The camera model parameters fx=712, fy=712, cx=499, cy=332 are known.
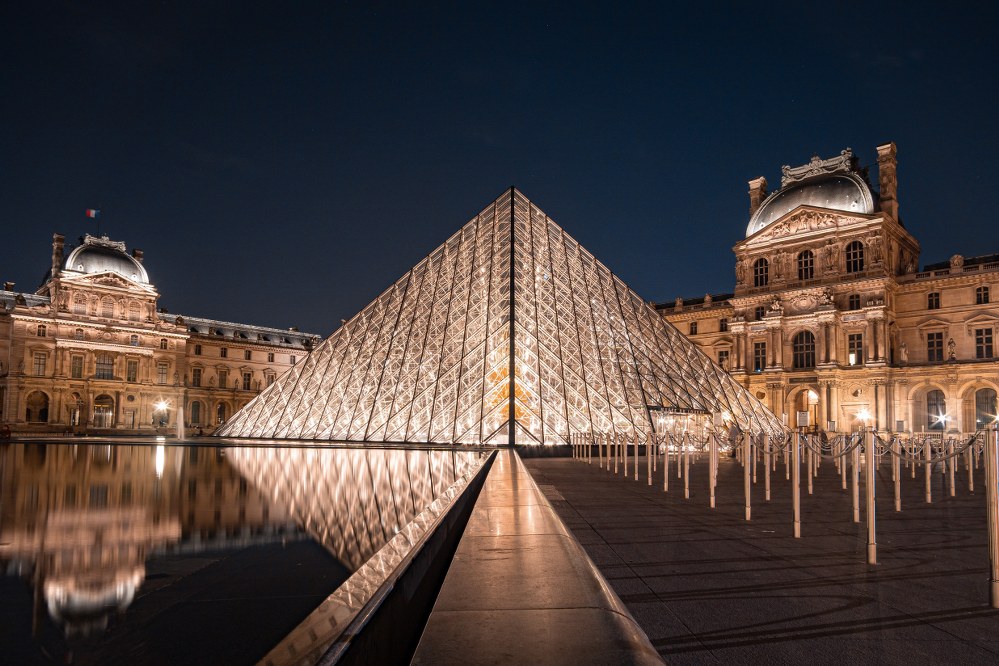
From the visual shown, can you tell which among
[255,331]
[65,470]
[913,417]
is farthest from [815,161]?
[255,331]

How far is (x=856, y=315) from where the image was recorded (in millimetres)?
40719

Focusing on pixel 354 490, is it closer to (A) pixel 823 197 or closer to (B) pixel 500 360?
(B) pixel 500 360

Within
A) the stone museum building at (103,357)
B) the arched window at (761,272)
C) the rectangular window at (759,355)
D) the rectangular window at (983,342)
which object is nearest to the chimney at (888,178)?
the arched window at (761,272)

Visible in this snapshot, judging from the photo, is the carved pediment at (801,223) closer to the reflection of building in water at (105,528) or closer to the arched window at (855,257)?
the arched window at (855,257)

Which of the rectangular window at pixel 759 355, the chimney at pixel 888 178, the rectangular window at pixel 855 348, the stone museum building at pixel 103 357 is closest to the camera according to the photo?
the rectangular window at pixel 855 348

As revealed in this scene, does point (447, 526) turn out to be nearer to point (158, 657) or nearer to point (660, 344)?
point (158, 657)

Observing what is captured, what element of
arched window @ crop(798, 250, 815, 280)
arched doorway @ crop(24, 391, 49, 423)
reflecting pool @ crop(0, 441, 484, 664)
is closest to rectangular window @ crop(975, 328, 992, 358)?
arched window @ crop(798, 250, 815, 280)

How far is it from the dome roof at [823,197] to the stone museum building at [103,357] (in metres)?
45.3

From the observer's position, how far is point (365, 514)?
798cm

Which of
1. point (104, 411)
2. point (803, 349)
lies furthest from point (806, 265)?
point (104, 411)

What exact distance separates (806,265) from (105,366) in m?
51.8

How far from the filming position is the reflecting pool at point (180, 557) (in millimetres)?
3832

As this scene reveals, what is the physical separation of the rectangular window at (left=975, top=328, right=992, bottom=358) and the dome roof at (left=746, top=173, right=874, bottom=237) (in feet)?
28.9

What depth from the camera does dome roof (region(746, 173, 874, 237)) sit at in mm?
42656
